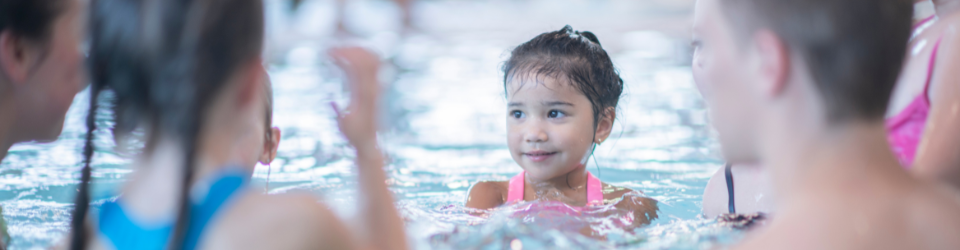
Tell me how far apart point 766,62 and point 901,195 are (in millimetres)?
270

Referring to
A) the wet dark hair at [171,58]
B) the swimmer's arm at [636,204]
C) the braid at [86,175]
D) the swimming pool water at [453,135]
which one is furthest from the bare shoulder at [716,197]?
the braid at [86,175]

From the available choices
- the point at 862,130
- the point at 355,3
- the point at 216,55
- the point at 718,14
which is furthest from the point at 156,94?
the point at 355,3

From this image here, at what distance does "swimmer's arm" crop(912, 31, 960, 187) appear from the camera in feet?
5.17

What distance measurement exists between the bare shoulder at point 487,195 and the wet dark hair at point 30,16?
183cm

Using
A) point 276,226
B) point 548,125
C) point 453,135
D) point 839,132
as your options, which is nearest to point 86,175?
point 276,226

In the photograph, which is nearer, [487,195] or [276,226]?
[276,226]

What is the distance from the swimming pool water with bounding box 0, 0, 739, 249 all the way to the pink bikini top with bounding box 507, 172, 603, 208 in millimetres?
262

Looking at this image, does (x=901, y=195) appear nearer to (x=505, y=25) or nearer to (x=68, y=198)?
(x=68, y=198)

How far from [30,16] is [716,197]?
6.88ft

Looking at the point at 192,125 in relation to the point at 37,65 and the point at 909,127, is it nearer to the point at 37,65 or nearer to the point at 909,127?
the point at 37,65

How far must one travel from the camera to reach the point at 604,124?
10.00ft

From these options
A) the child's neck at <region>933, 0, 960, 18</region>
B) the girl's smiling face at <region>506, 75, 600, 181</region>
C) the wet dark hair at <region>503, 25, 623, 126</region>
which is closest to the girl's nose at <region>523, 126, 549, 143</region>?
the girl's smiling face at <region>506, 75, 600, 181</region>

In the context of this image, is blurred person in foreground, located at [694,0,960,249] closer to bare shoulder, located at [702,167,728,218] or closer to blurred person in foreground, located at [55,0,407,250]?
blurred person in foreground, located at [55,0,407,250]

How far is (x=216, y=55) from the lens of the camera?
117 centimetres
